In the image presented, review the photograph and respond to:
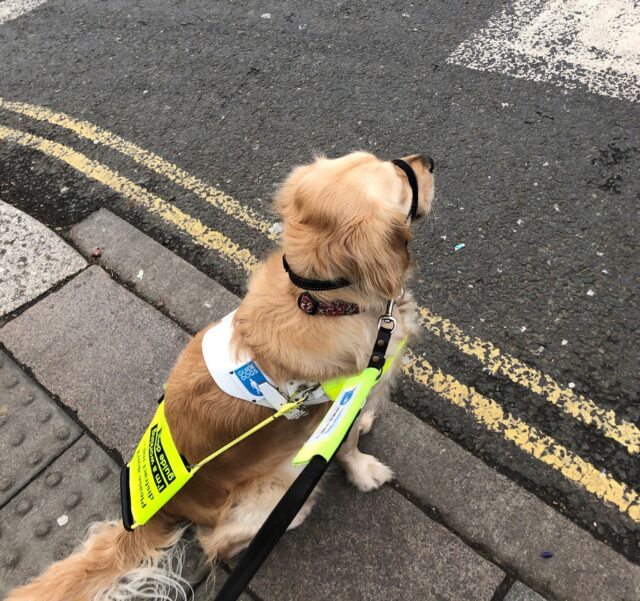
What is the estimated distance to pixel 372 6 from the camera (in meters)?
4.88

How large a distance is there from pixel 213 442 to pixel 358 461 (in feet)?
2.44

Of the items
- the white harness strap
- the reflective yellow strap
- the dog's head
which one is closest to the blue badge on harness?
the white harness strap

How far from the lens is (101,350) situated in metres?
2.97

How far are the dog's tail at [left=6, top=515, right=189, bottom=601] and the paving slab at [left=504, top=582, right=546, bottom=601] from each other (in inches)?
52.0

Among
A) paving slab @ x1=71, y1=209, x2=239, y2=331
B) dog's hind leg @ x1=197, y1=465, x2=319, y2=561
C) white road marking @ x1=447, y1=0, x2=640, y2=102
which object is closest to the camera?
dog's hind leg @ x1=197, y1=465, x2=319, y2=561

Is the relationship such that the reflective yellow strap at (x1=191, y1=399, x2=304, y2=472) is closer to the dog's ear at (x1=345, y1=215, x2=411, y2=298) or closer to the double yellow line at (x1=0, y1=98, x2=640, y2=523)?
the dog's ear at (x1=345, y1=215, x2=411, y2=298)

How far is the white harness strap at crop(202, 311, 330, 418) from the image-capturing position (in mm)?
1822

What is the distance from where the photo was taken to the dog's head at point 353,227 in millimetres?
1647

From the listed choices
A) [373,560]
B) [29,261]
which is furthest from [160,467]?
[29,261]

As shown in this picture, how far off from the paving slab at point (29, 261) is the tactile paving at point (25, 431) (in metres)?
0.61

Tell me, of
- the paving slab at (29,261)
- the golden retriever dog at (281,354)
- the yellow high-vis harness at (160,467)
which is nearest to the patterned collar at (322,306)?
the golden retriever dog at (281,354)

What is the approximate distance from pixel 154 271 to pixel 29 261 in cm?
89

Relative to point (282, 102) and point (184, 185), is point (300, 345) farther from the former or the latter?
point (282, 102)

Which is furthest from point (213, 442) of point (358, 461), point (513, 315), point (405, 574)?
point (513, 315)
